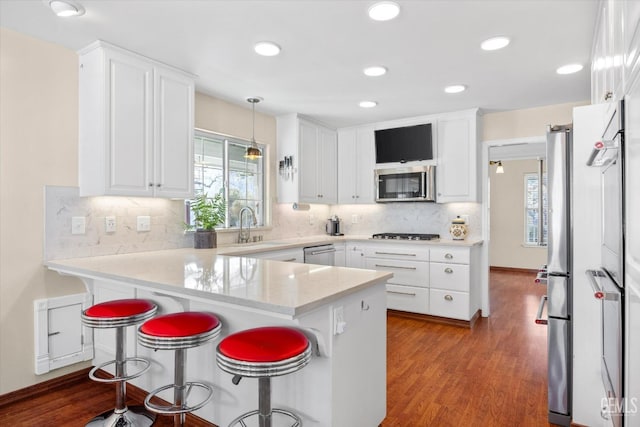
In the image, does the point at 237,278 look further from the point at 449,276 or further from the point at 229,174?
the point at 449,276

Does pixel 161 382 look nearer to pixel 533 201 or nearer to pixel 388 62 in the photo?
pixel 388 62

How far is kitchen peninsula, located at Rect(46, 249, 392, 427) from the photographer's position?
1.46m

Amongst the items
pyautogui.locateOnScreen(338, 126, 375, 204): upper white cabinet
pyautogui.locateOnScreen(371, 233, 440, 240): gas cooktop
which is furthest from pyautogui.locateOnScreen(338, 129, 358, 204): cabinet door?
pyautogui.locateOnScreen(371, 233, 440, 240): gas cooktop

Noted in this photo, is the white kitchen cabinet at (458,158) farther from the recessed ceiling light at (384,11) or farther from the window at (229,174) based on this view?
the recessed ceiling light at (384,11)

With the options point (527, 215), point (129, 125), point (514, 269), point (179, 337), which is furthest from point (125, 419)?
point (527, 215)

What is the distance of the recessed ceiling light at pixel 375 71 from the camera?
2.93m

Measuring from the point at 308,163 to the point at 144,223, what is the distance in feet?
7.04

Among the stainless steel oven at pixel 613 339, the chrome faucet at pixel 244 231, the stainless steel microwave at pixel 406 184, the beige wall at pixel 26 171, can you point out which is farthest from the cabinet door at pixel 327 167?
the stainless steel oven at pixel 613 339

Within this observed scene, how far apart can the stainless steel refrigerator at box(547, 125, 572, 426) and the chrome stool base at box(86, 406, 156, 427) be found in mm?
2317

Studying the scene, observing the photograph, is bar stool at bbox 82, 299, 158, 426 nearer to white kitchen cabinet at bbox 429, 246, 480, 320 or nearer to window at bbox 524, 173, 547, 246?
white kitchen cabinet at bbox 429, 246, 480, 320

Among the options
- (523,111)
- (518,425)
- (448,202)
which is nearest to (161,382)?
(518,425)

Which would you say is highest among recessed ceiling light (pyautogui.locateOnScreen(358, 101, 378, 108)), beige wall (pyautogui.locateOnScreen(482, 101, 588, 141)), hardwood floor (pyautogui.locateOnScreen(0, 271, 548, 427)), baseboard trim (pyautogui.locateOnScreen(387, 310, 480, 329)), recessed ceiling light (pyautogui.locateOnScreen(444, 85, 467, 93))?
recessed ceiling light (pyautogui.locateOnScreen(358, 101, 378, 108))

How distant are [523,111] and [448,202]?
4.27 ft

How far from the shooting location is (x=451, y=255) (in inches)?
155
